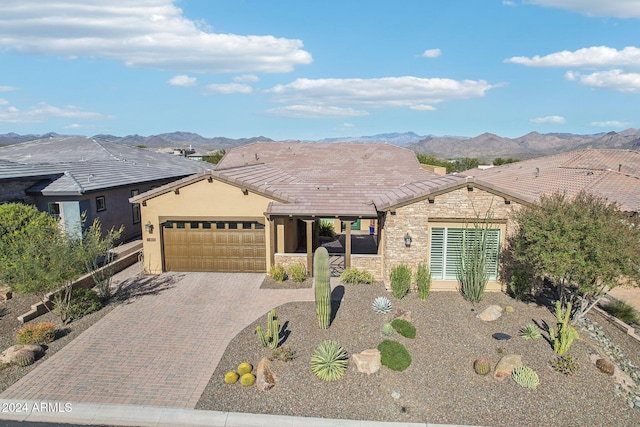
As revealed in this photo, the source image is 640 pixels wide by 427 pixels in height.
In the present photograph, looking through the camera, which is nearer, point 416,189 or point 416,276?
point 416,276

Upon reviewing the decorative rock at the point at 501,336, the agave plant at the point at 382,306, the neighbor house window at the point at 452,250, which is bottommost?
the decorative rock at the point at 501,336

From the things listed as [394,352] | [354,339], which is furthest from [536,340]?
[354,339]

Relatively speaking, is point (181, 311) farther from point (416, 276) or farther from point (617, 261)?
point (617, 261)

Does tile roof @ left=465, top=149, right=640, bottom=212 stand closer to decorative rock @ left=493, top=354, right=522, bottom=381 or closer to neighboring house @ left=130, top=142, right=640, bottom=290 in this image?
neighboring house @ left=130, top=142, right=640, bottom=290

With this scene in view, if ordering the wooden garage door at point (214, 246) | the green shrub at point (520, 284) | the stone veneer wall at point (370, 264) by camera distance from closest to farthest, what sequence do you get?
the green shrub at point (520, 284), the stone veneer wall at point (370, 264), the wooden garage door at point (214, 246)

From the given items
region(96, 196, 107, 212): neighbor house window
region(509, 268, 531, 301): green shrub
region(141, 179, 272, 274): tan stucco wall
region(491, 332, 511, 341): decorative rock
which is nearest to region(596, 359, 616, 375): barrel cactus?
region(491, 332, 511, 341): decorative rock

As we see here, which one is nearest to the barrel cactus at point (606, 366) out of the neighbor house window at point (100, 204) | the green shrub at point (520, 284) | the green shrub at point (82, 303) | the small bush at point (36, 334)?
the green shrub at point (520, 284)

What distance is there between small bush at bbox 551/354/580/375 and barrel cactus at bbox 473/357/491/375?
1.75 metres

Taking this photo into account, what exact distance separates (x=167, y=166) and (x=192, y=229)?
17.3 meters

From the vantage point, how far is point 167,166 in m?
33.2

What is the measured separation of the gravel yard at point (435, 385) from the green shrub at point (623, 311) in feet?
6.25

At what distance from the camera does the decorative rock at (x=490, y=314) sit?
12.9m

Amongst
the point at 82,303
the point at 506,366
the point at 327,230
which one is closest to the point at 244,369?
the point at 506,366

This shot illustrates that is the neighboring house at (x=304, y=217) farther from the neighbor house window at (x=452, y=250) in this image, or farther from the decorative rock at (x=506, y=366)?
the decorative rock at (x=506, y=366)
